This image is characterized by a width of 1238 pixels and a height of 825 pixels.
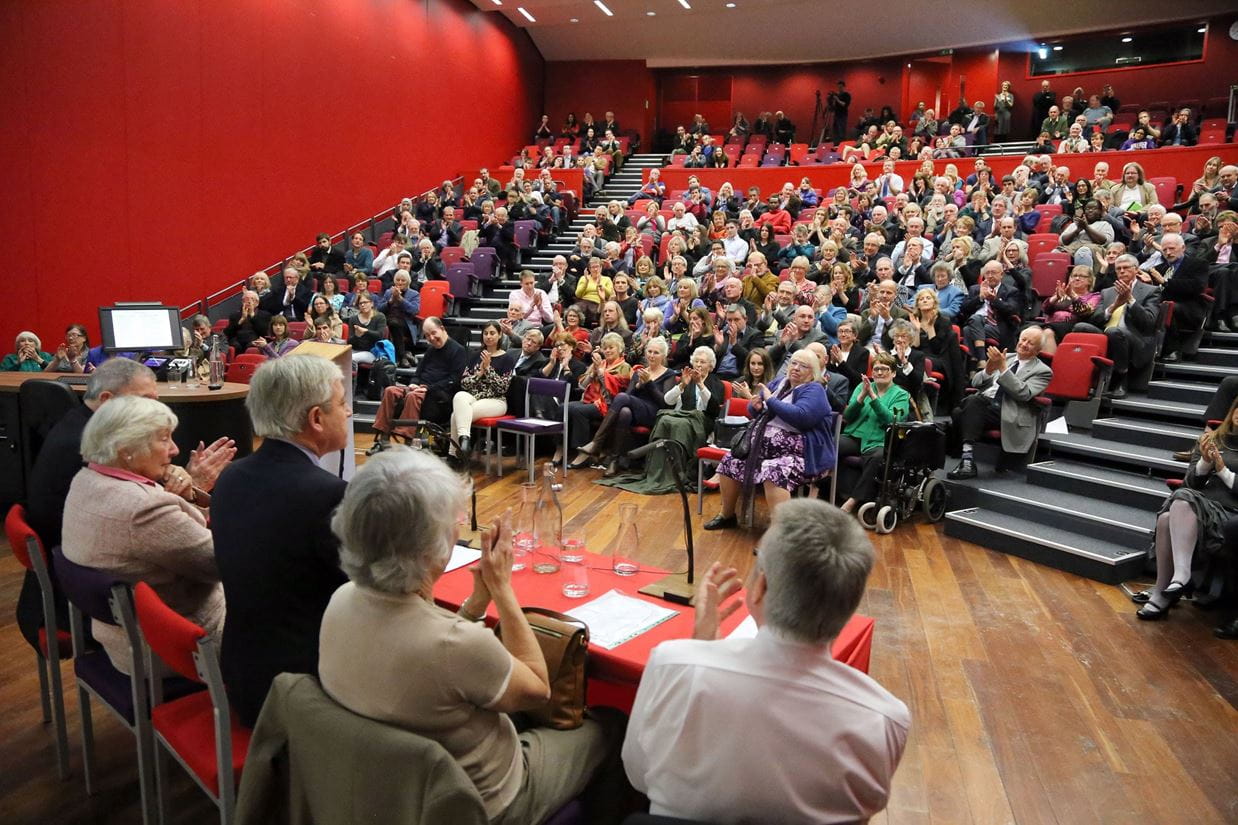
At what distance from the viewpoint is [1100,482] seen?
5027 mm

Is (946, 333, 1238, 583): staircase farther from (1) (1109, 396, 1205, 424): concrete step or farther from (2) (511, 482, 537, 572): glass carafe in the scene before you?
(2) (511, 482, 537, 572): glass carafe

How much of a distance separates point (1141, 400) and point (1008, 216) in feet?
9.02

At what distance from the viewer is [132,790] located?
2.35 m

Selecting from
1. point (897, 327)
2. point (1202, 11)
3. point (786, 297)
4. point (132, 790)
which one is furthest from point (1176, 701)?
point (1202, 11)

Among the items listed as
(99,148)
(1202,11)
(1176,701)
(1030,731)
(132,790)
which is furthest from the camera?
(1202,11)

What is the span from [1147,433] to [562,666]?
4.98 metres

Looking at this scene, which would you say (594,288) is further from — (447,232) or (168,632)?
(168,632)

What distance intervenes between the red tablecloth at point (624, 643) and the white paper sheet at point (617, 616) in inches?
0.7

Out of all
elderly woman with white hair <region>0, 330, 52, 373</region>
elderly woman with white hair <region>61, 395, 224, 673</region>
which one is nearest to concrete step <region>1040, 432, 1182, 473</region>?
elderly woman with white hair <region>61, 395, 224, 673</region>

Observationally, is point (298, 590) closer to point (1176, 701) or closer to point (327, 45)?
point (1176, 701)

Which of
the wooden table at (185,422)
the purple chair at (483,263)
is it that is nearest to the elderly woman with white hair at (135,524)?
the wooden table at (185,422)

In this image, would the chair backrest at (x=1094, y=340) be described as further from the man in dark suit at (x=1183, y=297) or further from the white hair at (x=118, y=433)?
the white hair at (x=118, y=433)

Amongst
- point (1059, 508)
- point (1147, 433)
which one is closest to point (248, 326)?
point (1059, 508)

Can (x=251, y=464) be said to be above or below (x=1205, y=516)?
above
